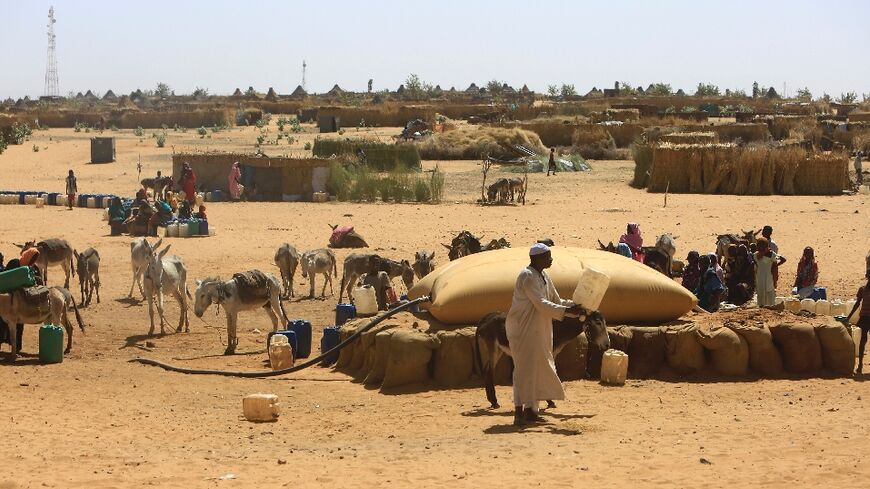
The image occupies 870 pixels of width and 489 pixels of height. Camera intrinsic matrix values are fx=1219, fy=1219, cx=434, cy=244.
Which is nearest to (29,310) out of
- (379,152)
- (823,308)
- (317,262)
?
(317,262)

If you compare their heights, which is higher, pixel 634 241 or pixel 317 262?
pixel 634 241

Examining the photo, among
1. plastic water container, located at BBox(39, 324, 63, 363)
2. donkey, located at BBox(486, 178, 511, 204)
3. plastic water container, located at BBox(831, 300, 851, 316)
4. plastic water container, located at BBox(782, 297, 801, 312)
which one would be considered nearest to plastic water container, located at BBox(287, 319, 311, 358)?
plastic water container, located at BBox(39, 324, 63, 363)

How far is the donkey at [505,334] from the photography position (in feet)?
37.2

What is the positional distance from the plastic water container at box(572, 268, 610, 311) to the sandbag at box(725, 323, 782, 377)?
2.39 m

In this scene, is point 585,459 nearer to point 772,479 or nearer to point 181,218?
point 772,479

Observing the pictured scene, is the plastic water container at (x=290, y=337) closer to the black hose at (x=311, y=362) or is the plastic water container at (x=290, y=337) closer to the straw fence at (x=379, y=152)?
the black hose at (x=311, y=362)

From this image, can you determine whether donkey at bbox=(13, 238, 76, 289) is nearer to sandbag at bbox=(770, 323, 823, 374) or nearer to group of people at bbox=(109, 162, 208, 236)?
group of people at bbox=(109, 162, 208, 236)

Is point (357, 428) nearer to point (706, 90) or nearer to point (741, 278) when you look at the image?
point (741, 278)

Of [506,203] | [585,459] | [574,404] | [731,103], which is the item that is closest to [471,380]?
[574,404]

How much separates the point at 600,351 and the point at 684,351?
88 centimetres

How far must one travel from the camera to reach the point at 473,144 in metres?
49.8

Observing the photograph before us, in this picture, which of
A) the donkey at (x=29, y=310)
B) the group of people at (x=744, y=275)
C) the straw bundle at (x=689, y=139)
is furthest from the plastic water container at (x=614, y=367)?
the straw bundle at (x=689, y=139)

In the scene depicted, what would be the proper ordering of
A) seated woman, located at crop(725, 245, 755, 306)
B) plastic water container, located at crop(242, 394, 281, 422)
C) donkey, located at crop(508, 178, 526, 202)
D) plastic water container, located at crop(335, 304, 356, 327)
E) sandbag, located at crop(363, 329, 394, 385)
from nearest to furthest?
plastic water container, located at crop(242, 394, 281, 422)
sandbag, located at crop(363, 329, 394, 385)
plastic water container, located at crop(335, 304, 356, 327)
seated woman, located at crop(725, 245, 755, 306)
donkey, located at crop(508, 178, 526, 202)

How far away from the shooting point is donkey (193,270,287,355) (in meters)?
15.5
